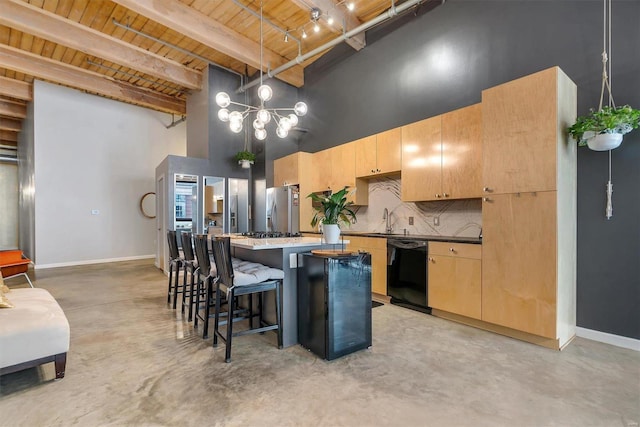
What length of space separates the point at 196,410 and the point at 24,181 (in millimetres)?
10113

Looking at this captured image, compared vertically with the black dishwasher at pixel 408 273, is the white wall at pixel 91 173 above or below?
above

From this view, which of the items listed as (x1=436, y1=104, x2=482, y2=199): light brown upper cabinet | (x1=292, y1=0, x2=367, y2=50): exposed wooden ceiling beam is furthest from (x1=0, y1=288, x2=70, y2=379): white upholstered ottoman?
(x1=292, y1=0, x2=367, y2=50): exposed wooden ceiling beam

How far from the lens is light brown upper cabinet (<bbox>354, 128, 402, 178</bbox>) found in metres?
4.09

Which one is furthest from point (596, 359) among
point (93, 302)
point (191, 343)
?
point (93, 302)

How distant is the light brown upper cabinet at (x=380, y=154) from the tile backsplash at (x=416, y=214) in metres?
0.33

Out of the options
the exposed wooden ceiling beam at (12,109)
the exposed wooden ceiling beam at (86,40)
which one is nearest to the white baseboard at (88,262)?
the exposed wooden ceiling beam at (12,109)

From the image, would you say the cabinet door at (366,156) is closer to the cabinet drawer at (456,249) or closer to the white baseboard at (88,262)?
the cabinet drawer at (456,249)

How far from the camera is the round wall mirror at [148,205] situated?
27.2ft

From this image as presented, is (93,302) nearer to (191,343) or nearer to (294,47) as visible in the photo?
(191,343)

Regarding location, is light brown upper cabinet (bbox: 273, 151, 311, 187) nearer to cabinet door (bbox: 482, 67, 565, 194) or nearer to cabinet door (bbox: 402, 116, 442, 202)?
cabinet door (bbox: 402, 116, 442, 202)

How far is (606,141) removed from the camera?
7.86 ft

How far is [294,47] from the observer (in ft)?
18.2

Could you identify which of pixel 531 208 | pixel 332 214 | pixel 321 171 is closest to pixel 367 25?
pixel 321 171

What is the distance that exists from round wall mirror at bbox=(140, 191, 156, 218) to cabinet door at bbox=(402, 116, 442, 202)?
7335mm
